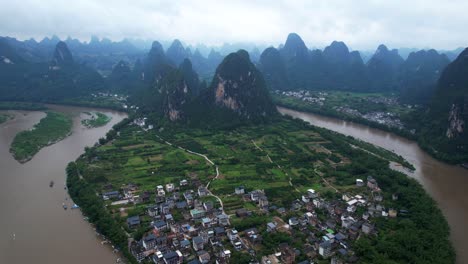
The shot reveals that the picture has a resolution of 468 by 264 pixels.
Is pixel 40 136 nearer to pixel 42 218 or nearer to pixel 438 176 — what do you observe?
pixel 42 218

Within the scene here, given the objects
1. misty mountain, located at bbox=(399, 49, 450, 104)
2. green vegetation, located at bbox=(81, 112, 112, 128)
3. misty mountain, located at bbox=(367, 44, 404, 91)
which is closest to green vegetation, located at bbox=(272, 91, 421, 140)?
misty mountain, located at bbox=(399, 49, 450, 104)

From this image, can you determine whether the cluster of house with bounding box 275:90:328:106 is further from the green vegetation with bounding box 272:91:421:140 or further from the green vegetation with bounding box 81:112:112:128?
the green vegetation with bounding box 81:112:112:128

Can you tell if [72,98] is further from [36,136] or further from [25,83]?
[36,136]

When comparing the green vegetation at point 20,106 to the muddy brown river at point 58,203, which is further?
the green vegetation at point 20,106

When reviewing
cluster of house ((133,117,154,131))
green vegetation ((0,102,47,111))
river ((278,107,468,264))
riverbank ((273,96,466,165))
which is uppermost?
riverbank ((273,96,466,165))

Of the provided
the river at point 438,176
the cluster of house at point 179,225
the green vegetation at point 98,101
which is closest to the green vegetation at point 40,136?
the green vegetation at point 98,101

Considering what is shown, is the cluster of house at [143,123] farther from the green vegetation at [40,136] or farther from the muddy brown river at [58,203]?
the green vegetation at [40,136]
